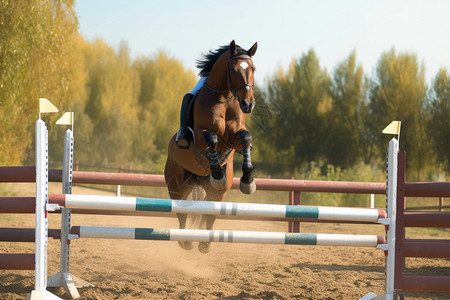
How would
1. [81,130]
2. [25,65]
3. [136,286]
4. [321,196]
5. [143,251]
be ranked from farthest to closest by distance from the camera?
[81,130] < [321,196] < [25,65] < [143,251] < [136,286]

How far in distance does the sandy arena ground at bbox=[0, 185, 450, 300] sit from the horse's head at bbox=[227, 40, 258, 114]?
64.0 inches

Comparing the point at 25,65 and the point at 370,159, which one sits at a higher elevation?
the point at 25,65

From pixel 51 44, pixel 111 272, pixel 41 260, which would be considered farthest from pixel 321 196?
pixel 41 260

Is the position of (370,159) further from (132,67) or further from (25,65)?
(25,65)

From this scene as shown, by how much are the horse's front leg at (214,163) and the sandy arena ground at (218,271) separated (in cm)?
95

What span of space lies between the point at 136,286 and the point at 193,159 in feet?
4.03

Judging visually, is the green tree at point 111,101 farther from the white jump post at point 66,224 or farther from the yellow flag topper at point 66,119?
the yellow flag topper at point 66,119

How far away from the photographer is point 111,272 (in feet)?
16.4

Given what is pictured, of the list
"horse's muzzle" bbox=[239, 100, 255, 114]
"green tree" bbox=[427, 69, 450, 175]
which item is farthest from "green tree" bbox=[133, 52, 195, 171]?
"horse's muzzle" bbox=[239, 100, 255, 114]

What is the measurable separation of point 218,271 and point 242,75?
7.32 feet

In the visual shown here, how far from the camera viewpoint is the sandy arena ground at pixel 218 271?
165 inches

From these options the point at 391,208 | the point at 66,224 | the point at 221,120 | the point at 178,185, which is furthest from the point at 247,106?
the point at 66,224

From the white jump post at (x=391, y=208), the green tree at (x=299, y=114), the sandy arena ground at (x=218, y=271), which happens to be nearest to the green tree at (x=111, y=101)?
the green tree at (x=299, y=114)

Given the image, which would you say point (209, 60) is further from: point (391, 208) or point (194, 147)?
point (391, 208)
